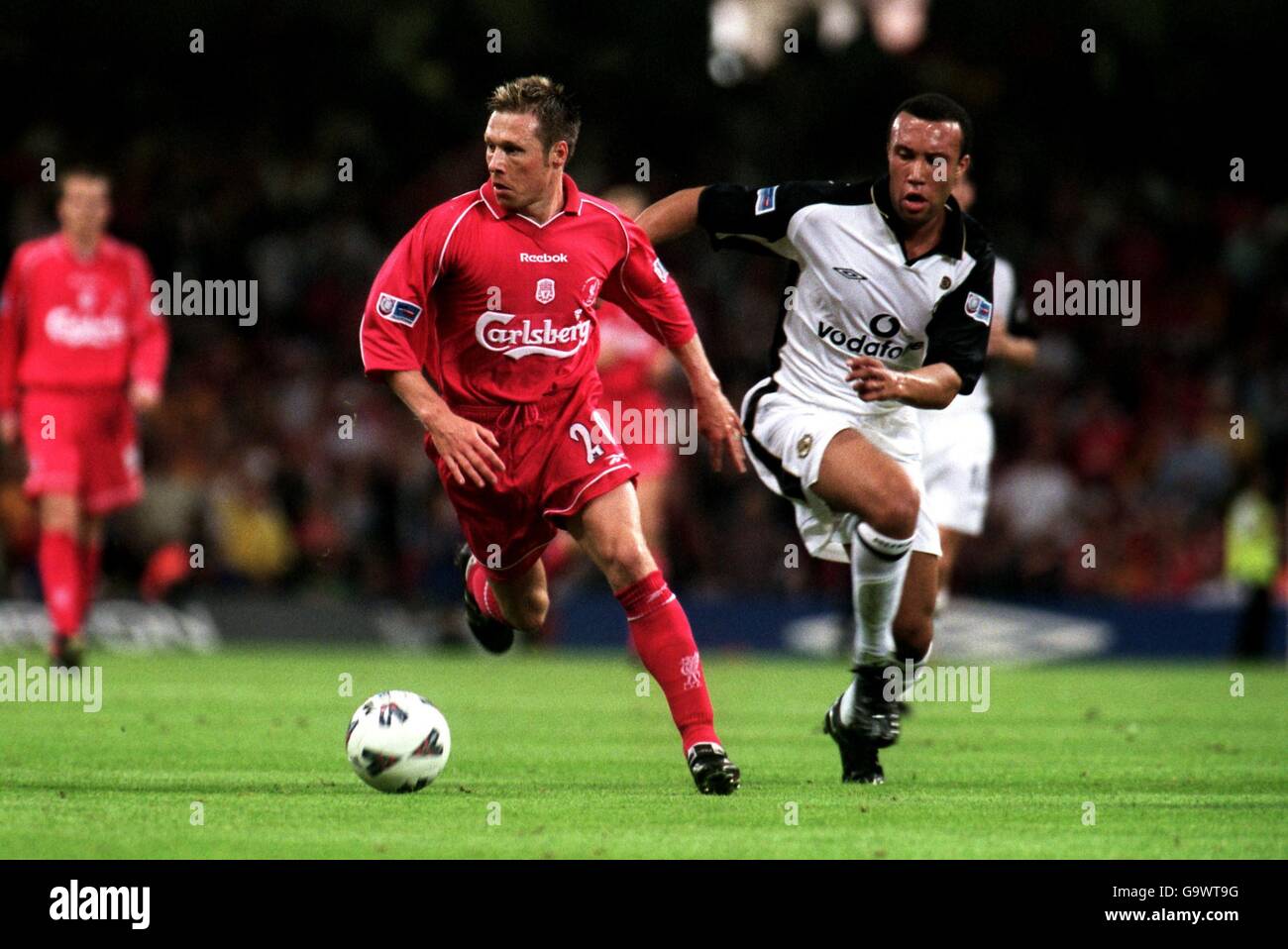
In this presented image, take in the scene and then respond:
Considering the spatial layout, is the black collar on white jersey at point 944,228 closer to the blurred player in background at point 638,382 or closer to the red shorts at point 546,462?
the red shorts at point 546,462

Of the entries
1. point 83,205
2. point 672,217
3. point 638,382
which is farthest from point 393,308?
point 638,382

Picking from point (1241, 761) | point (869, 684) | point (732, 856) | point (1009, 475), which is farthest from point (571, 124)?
point (1009, 475)

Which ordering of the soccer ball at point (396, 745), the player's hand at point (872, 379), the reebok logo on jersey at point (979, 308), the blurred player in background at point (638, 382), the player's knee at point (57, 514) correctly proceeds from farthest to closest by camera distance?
the blurred player in background at point (638, 382)
the player's knee at point (57, 514)
the reebok logo on jersey at point (979, 308)
the player's hand at point (872, 379)
the soccer ball at point (396, 745)

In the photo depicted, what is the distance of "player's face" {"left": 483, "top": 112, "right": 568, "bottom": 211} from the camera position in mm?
7301

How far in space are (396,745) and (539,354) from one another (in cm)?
151

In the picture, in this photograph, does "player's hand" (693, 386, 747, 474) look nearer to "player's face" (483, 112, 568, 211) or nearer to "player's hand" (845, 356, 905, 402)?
"player's hand" (845, 356, 905, 402)

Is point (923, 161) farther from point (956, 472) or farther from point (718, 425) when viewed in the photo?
point (956, 472)

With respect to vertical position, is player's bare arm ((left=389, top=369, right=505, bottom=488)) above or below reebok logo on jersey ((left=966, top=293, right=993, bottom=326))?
below

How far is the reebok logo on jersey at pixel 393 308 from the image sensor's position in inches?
283

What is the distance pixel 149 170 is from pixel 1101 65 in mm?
8963

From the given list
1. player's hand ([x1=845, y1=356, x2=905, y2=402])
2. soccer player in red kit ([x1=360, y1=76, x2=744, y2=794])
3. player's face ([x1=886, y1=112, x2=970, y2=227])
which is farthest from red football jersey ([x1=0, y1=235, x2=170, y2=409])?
player's hand ([x1=845, y1=356, x2=905, y2=402])

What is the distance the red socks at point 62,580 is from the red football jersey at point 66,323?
0.99 meters

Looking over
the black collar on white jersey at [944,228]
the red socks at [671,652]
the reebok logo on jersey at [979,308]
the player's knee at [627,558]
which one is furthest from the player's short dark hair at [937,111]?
the red socks at [671,652]

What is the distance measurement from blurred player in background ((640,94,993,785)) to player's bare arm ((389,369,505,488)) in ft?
4.00
